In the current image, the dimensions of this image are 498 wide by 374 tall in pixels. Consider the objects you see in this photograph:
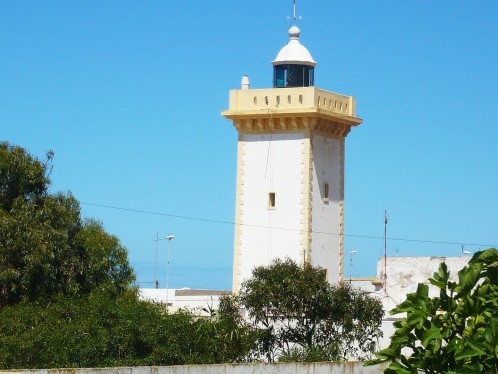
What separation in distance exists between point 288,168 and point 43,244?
12710 millimetres

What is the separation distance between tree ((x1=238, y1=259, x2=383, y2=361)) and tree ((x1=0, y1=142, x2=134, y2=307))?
417 cm

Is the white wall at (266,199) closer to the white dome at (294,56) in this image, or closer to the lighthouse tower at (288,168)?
the lighthouse tower at (288,168)

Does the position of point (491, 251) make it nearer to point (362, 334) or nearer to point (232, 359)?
point (232, 359)

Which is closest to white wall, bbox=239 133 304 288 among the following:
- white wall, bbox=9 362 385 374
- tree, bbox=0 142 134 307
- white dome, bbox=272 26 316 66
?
white dome, bbox=272 26 316 66

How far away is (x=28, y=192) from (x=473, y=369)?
78.2 ft

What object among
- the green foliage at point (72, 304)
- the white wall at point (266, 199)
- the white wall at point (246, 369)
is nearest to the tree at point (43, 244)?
the green foliage at point (72, 304)

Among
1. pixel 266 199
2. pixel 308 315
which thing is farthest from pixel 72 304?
pixel 266 199

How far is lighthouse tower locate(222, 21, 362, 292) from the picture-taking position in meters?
43.4

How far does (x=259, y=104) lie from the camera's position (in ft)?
145

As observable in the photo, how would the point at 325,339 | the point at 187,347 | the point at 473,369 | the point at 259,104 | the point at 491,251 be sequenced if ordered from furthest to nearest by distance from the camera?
the point at 259,104 → the point at 325,339 → the point at 187,347 → the point at 491,251 → the point at 473,369

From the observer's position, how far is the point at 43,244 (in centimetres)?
3306

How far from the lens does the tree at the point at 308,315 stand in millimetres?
33406

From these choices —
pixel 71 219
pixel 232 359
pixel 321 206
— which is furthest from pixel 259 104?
pixel 232 359

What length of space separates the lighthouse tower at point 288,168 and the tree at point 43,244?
839 cm
